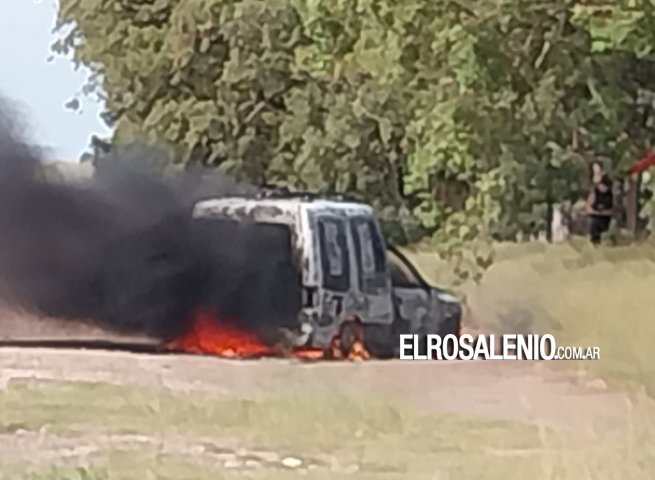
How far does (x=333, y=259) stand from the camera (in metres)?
1.82

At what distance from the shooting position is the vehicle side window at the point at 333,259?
1.81 m

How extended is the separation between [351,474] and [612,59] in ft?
2.19

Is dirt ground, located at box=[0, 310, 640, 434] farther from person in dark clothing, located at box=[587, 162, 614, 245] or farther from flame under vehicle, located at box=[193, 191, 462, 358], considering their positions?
person in dark clothing, located at box=[587, 162, 614, 245]

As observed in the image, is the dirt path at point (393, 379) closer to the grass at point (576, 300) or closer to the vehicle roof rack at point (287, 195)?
the grass at point (576, 300)

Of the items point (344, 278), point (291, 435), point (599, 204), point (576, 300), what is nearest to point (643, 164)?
point (599, 204)

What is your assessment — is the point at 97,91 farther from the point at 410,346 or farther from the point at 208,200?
the point at 410,346

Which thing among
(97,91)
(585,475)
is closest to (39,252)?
(97,91)

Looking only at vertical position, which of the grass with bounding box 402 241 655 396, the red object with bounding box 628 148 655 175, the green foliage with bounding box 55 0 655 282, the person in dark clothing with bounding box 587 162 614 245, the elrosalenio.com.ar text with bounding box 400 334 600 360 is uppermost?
the green foliage with bounding box 55 0 655 282

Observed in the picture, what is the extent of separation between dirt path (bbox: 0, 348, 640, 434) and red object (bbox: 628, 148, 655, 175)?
0.29m

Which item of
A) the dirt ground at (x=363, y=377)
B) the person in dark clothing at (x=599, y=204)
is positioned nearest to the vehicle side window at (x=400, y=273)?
the dirt ground at (x=363, y=377)

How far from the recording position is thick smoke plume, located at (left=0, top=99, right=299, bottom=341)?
69.8 inches

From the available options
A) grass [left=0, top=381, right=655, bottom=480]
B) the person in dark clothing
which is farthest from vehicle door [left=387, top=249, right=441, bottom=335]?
the person in dark clothing

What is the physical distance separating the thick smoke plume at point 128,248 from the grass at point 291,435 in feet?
0.35

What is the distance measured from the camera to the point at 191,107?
1799 mm
